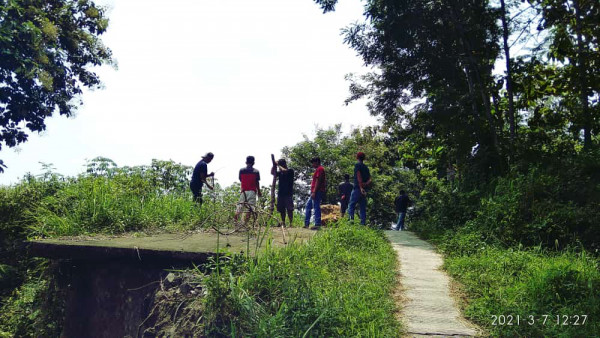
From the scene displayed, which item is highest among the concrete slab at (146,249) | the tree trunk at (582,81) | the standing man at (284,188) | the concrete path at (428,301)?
the tree trunk at (582,81)

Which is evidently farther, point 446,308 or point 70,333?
point 70,333

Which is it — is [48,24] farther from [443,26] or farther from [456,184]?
[456,184]

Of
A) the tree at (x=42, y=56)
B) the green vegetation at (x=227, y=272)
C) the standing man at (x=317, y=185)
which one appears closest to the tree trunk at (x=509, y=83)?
the standing man at (x=317, y=185)

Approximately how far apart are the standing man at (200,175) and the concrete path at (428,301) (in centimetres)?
450

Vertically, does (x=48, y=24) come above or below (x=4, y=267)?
above

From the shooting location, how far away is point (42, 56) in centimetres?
1464

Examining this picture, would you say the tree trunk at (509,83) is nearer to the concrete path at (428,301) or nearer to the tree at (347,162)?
the concrete path at (428,301)

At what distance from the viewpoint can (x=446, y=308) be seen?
5.49 m

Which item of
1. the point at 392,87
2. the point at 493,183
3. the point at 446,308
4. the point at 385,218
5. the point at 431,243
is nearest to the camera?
the point at 446,308

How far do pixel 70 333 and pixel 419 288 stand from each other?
493 centimetres

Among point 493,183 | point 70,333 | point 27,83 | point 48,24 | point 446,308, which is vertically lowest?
point 70,333

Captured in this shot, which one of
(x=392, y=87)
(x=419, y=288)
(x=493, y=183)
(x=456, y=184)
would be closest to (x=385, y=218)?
(x=392, y=87)

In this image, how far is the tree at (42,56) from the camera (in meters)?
13.9

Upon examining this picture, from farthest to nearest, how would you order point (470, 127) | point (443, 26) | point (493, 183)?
point (443, 26) → point (470, 127) → point (493, 183)
